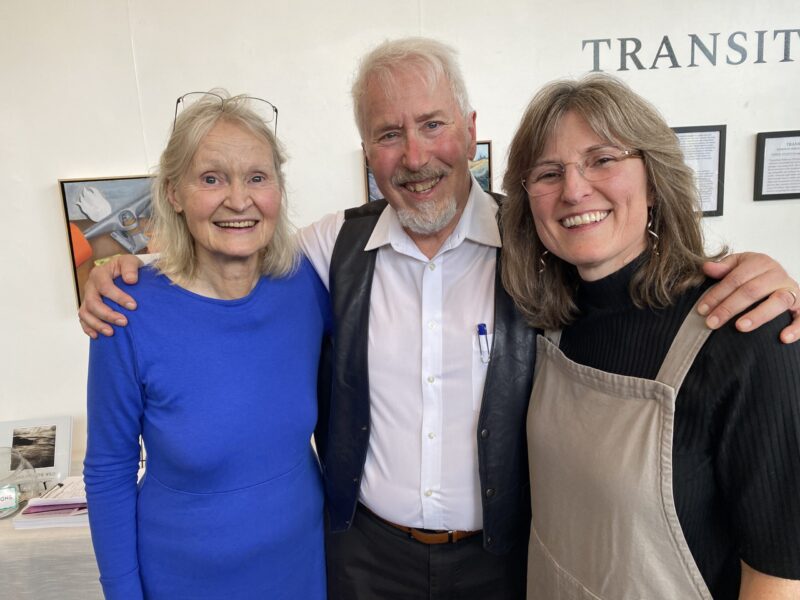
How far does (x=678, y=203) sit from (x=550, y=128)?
308mm

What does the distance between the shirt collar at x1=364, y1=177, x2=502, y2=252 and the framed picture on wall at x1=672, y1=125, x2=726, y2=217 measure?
5.23ft

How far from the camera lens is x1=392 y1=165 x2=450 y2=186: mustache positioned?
147 cm

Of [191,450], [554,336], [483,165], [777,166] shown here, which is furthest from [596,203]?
[777,166]

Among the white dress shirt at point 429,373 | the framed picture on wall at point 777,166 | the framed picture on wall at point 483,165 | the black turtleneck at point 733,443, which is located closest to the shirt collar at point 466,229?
the white dress shirt at point 429,373

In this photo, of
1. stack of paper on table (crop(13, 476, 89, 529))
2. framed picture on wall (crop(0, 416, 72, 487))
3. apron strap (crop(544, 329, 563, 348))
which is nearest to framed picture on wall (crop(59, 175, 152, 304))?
framed picture on wall (crop(0, 416, 72, 487))

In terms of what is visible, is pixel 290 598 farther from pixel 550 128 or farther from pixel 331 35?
pixel 331 35

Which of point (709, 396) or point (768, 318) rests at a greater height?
point (768, 318)

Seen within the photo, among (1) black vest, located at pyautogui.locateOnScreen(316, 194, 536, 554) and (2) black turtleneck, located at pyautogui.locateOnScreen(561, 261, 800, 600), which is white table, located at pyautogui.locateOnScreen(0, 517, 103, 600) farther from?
(2) black turtleneck, located at pyautogui.locateOnScreen(561, 261, 800, 600)

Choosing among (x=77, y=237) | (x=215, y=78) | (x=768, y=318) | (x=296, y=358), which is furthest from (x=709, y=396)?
(x=77, y=237)

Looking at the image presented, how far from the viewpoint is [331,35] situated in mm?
2402

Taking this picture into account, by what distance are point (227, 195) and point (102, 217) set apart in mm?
1589

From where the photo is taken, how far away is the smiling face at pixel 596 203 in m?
1.00

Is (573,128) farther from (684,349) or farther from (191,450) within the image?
(191,450)

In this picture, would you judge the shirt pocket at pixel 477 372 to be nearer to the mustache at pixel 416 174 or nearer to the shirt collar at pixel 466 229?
the shirt collar at pixel 466 229
